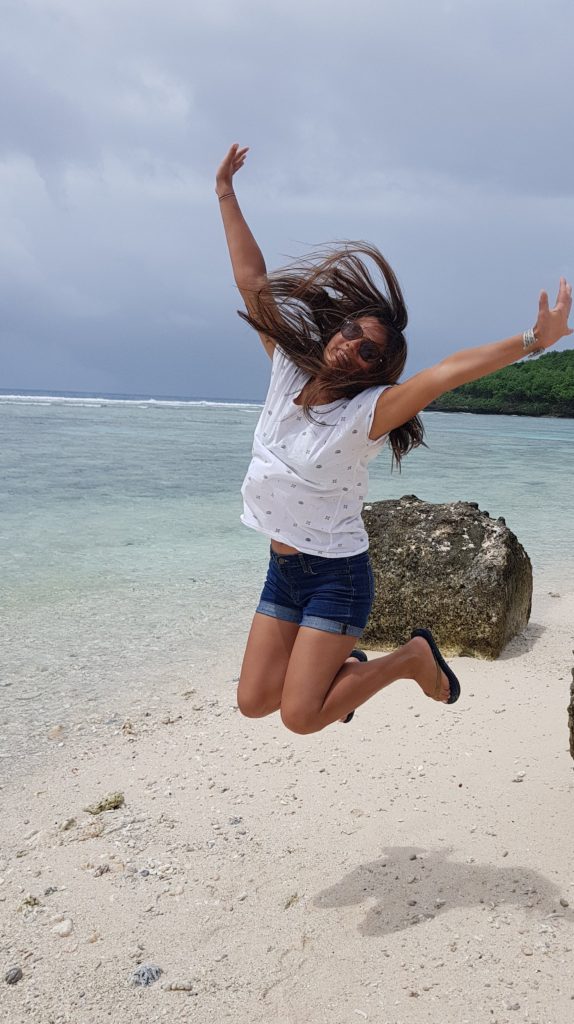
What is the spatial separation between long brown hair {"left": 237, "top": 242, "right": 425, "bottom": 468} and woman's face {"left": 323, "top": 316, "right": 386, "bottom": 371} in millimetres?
27

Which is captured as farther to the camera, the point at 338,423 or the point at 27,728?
the point at 27,728

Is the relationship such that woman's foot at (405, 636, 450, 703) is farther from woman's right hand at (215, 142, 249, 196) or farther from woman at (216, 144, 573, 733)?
woman's right hand at (215, 142, 249, 196)

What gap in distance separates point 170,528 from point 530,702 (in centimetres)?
789

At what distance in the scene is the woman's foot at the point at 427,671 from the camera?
3.86m

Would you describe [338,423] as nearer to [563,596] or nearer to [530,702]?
[530,702]

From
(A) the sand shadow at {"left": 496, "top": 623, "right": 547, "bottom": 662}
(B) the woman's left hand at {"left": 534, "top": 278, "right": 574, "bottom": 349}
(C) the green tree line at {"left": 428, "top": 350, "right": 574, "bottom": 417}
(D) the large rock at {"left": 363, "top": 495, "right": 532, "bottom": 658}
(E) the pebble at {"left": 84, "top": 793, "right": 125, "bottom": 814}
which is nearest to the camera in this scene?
(B) the woman's left hand at {"left": 534, "top": 278, "right": 574, "bottom": 349}

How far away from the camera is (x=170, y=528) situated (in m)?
12.5

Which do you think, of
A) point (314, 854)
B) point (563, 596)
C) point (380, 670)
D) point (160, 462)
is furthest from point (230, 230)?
point (160, 462)

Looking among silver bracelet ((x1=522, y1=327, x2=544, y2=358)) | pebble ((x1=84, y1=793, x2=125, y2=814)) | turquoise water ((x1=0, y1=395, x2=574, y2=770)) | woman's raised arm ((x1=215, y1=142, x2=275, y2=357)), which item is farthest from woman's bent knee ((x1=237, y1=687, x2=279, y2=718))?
turquoise water ((x1=0, y1=395, x2=574, y2=770))

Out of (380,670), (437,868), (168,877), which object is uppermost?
(380,670)

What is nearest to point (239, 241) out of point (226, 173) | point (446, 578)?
point (226, 173)

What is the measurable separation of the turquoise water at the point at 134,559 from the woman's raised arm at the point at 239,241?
10.3 ft

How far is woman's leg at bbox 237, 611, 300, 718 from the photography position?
3.57 meters

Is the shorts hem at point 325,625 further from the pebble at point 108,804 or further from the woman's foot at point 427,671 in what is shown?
the pebble at point 108,804
